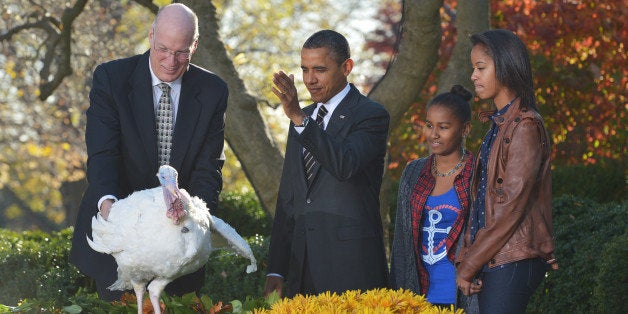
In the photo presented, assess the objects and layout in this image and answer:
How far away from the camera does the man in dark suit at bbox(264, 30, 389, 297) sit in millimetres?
4715

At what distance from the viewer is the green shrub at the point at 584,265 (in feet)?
20.7

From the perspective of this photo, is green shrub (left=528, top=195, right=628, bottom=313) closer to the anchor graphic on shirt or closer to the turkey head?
the anchor graphic on shirt

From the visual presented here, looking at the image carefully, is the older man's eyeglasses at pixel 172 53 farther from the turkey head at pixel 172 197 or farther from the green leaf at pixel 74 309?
the green leaf at pixel 74 309

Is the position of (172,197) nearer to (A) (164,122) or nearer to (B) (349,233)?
(A) (164,122)

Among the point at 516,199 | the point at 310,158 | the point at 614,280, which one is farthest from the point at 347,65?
the point at 614,280

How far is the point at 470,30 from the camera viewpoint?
9.12m

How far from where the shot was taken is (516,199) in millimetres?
4199

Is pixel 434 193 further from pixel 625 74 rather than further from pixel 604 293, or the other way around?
pixel 625 74

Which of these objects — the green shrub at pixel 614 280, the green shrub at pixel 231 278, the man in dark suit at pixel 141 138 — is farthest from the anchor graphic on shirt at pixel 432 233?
the green shrub at pixel 231 278

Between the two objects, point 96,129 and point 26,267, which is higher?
point 96,129

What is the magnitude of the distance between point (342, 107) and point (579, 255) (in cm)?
296

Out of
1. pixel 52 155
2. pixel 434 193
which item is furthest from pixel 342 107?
pixel 52 155

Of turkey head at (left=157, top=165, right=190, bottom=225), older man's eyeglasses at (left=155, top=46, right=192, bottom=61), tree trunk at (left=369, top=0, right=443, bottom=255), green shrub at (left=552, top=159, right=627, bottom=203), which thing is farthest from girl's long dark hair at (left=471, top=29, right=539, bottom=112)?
green shrub at (left=552, top=159, right=627, bottom=203)

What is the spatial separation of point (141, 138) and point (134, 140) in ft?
0.12
